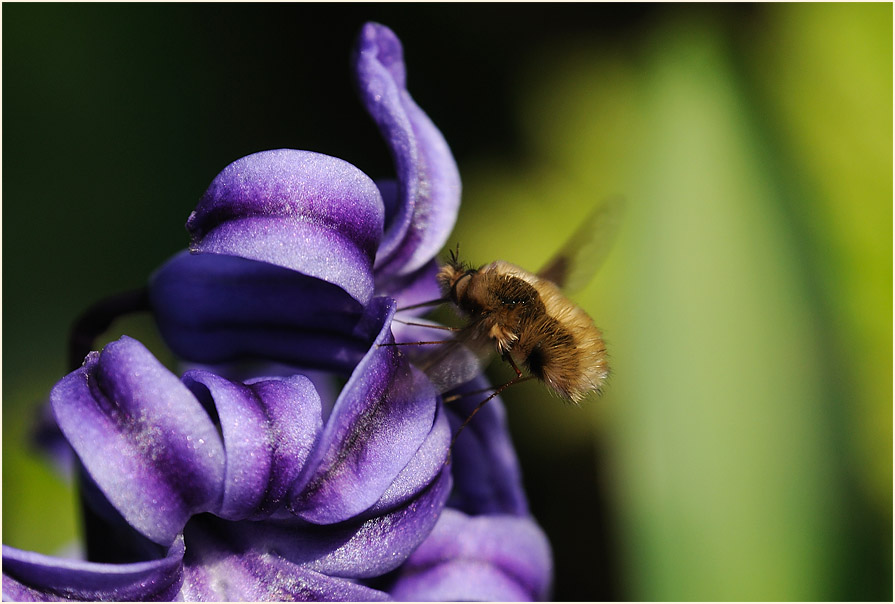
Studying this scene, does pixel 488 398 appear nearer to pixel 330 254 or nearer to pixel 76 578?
pixel 330 254

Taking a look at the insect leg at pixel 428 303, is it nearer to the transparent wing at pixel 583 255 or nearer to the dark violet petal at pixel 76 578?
the transparent wing at pixel 583 255

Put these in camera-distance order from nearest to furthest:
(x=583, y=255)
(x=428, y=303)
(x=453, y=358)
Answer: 1. (x=453, y=358)
2. (x=428, y=303)
3. (x=583, y=255)

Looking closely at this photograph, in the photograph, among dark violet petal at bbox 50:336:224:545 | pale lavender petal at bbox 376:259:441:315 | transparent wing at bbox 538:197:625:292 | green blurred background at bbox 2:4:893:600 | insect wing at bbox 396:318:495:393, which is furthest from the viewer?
green blurred background at bbox 2:4:893:600

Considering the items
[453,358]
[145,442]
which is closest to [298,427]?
[145,442]

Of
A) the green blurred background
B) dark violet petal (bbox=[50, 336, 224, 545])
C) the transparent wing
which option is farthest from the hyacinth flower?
the green blurred background

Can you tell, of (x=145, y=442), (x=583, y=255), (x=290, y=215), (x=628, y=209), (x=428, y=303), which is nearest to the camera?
(x=145, y=442)

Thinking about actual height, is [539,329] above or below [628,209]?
above

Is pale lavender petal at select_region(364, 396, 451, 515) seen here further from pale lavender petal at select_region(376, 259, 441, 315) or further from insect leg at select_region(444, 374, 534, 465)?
pale lavender petal at select_region(376, 259, 441, 315)
